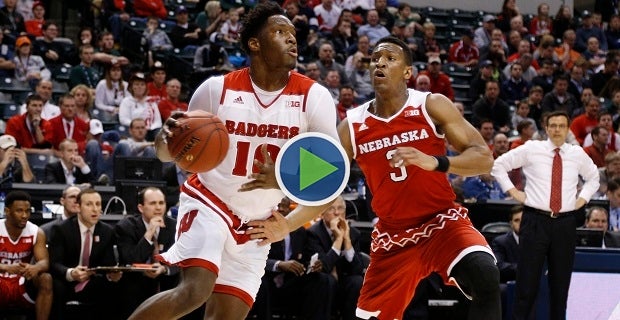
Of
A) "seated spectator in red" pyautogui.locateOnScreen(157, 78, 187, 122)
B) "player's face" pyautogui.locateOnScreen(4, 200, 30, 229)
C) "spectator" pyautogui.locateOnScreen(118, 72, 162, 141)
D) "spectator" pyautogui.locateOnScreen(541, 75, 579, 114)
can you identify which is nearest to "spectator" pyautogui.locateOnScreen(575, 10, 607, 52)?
"spectator" pyautogui.locateOnScreen(541, 75, 579, 114)

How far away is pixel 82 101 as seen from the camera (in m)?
13.1

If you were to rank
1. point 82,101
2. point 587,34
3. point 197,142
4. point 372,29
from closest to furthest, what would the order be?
point 197,142 → point 82,101 → point 372,29 → point 587,34

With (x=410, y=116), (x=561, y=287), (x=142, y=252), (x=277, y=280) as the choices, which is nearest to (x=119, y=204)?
(x=142, y=252)

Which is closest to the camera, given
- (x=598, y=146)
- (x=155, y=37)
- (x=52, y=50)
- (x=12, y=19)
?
(x=598, y=146)

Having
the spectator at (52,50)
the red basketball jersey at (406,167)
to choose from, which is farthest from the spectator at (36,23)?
the red basketball jersey at (406,167)

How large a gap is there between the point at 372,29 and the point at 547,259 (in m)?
9.11

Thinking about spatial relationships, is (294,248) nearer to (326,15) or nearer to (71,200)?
(71,200)

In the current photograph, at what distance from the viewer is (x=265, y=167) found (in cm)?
525

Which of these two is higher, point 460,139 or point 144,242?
point 460,139

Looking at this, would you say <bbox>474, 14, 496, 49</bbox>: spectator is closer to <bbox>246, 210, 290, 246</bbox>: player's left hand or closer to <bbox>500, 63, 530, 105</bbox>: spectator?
<bbox>500, 63, 530, 105</bbox>: spectator

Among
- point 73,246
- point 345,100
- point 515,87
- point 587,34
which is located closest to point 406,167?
point 73,246

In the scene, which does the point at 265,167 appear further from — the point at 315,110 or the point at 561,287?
the point at 561,287

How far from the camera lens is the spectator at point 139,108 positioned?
532 inches

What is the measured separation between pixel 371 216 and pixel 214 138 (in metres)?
6.85
